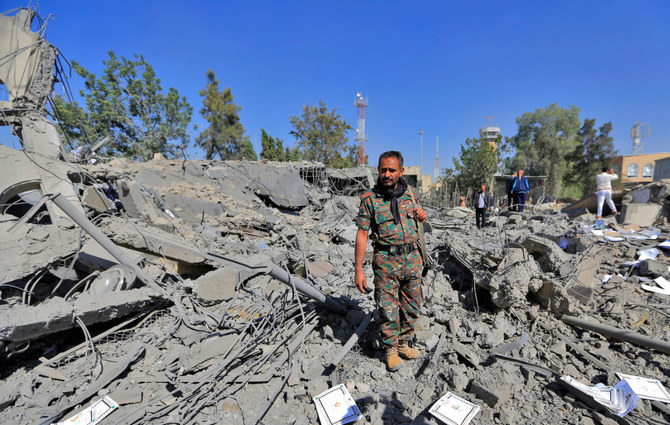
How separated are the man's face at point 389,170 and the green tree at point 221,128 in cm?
2053

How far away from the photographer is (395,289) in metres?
2.31

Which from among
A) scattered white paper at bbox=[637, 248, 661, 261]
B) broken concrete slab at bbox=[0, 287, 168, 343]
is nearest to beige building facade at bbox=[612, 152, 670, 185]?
scattered white paper at bbox=[637, 248, 661, 261]

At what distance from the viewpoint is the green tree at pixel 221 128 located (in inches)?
814

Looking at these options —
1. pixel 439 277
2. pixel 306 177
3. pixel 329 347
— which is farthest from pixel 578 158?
pixel 329 347

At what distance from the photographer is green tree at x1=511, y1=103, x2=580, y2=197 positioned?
24.7 metres

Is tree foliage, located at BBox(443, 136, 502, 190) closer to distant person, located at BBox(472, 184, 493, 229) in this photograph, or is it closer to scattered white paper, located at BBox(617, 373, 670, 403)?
distant person, located at BBox(472, 184, 493, 229)

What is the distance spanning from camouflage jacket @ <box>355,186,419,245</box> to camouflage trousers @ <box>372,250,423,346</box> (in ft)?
0.47

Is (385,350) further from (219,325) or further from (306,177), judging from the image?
(306,177)

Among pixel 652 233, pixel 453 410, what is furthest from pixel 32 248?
pixel 652 233

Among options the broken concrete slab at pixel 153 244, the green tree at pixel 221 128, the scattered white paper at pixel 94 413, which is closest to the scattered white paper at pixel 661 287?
the broken concrete slab at pixel 153 244

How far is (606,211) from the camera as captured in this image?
859 cm

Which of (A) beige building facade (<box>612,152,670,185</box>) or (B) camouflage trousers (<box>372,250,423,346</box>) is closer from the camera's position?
(B) camouflage trousers (<box>372,250,423,346</box>)

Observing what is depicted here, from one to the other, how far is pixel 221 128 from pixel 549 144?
28.6m

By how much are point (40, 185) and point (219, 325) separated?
5667 mm
